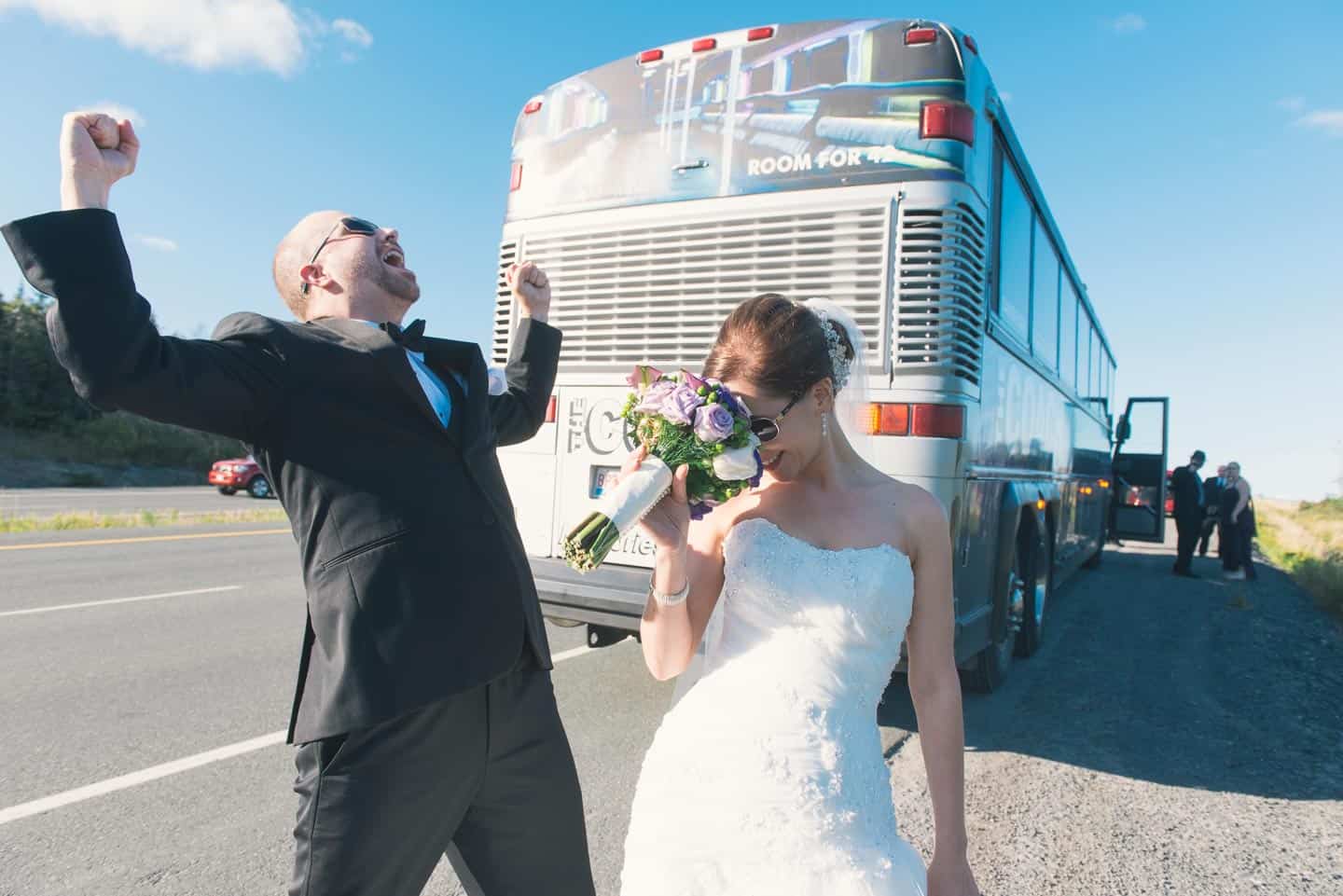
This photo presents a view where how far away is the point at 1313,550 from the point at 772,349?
20.2 m

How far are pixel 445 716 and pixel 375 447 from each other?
56 cm

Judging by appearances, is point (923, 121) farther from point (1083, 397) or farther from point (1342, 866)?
point (1083, 397)

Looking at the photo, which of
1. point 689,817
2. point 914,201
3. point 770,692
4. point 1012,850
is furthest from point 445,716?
point 914,201

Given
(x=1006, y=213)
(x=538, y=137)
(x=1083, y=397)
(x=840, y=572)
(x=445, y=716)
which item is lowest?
(x=445, y=716)

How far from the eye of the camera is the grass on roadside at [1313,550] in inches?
431

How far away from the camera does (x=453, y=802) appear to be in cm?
177

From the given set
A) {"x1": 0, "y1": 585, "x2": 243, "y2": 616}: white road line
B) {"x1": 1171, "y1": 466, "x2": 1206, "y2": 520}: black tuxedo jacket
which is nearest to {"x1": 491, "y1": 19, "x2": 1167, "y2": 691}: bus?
{"x1": 0, "y1": 585, "x2": 243, "y2": 616}: white road line

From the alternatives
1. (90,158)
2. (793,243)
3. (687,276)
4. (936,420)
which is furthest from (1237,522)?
(90,158)

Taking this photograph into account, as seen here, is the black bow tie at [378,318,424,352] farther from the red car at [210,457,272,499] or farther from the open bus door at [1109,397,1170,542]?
the red car at [210,457,272,499]

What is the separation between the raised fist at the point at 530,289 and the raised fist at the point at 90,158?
3.34 ft

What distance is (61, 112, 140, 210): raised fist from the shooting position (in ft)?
4.93

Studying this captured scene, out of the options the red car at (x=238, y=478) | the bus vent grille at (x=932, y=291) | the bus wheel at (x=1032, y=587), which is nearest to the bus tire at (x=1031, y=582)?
the bus wheel at (x=1032, y=587)

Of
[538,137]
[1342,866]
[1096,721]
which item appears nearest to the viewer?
[1342,866]

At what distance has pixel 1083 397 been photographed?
34.8 feet
